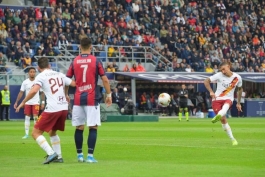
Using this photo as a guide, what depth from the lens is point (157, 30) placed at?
57.1m

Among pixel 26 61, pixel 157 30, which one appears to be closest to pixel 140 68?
pixel 157 30

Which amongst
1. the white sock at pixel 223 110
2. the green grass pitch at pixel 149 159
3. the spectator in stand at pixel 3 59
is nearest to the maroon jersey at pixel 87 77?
the green grass pitch at pixel 149 159

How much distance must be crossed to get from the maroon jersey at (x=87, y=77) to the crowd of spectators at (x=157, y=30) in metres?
31.5

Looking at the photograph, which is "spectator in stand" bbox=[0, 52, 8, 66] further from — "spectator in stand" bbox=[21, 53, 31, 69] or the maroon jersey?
the maroon jersey

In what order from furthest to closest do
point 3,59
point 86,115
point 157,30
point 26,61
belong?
point 157,30, point 26,61, point 3,59, point 86,115

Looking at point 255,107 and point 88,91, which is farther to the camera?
point 255,107

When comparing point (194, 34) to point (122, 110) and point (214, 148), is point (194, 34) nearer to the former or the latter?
point (122, 110)

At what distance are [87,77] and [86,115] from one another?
0.75m

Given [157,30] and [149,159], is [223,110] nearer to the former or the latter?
[149,159]

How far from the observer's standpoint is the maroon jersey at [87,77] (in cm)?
1564

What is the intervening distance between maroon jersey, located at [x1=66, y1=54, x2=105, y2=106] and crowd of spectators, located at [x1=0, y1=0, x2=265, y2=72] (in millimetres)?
31517

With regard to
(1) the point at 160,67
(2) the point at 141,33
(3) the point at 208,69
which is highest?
(2) the point at 141,33

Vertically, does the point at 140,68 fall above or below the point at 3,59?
below

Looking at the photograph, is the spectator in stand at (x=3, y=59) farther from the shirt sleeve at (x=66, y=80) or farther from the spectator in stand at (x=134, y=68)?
the shirt sleeve at (x=66, y=80)
